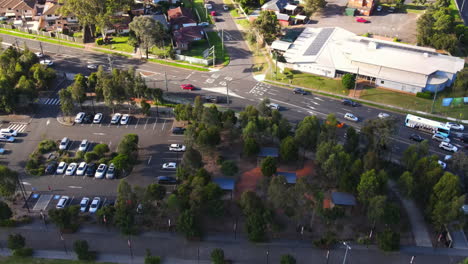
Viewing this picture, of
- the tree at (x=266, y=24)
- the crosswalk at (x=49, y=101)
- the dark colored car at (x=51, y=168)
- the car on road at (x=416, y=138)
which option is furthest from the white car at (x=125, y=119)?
the car on road at (x=416, y=138)

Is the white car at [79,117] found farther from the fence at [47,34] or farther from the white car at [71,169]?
the fence at [47,34]

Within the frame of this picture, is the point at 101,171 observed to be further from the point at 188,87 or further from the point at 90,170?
the point at 188,87

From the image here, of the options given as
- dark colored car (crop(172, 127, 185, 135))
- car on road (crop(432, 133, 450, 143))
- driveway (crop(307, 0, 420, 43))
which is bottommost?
dark colored car (crop(172, 127, 185, 135))

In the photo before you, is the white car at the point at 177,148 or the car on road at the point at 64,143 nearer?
the white car at the point at 177,148

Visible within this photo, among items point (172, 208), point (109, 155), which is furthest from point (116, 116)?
point (172, 208)

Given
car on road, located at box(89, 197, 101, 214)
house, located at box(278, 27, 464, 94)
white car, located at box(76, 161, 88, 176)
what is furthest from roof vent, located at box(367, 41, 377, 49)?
car on road, located at box(89, 197, 101, 214)

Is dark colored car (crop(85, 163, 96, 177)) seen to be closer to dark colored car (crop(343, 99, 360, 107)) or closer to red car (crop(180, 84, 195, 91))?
red car (crop(180, 84, 195, 91))
